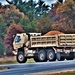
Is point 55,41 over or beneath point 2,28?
beneath

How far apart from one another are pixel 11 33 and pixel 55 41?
1796 millimetres

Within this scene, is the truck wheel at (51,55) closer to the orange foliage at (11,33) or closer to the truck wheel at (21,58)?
the truck wheel at (21,58)

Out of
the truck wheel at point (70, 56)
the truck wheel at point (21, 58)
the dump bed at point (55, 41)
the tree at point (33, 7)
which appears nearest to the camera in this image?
the dump bed at point (55, 41)

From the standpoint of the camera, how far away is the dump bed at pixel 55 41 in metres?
13.9

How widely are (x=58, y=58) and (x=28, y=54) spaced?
124 centimetres

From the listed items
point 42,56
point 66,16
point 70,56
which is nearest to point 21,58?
point 42,56

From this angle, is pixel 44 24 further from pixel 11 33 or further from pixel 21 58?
pixel 21 58

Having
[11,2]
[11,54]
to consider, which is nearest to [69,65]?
[11,54]

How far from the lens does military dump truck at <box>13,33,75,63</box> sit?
14.0 m

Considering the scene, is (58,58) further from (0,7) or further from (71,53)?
(0,7)

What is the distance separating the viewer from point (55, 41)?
1388cm

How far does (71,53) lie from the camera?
14172mm

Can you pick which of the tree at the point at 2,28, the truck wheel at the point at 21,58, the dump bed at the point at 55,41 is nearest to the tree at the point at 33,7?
the tree at the point at 2,28

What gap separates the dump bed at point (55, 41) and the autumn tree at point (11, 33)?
734 mm
